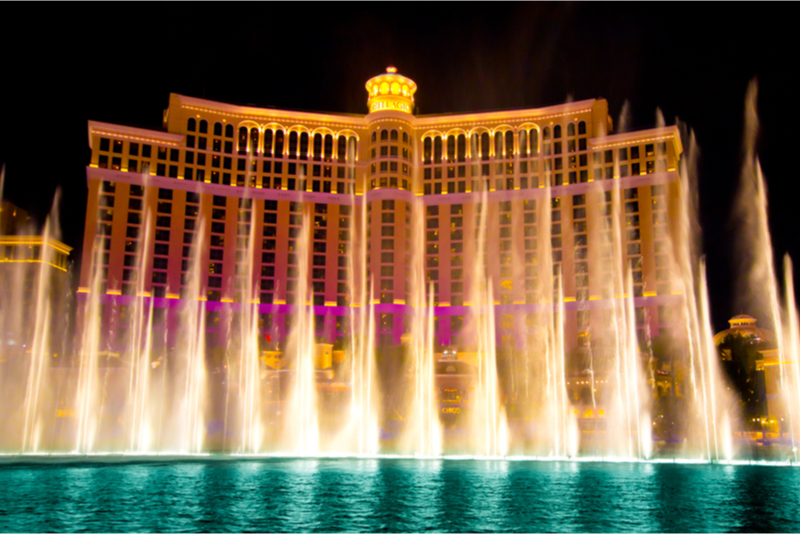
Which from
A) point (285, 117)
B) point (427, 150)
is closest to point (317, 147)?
point (285, 117)

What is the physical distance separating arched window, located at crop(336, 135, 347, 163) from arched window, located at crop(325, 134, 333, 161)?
979 mm

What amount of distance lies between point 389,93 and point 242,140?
75.9 feet

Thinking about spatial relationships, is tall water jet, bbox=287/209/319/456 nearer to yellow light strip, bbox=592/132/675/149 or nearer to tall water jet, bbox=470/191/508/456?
tall water jet, bbox=470/191/508/456

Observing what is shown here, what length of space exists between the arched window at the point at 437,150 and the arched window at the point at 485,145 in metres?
6.48

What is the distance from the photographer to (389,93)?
10244 centimetres

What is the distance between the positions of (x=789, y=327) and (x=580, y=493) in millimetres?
37476

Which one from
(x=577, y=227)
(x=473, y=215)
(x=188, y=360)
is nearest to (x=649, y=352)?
(x=577, y=227)

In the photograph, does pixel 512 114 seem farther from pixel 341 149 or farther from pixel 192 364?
pixel 192 364

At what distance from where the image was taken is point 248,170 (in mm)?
99500

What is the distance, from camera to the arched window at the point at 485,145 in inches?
4040

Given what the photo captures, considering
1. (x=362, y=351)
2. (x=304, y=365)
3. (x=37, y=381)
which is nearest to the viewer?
(x=37, y=381)

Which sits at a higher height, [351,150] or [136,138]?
[351,150]

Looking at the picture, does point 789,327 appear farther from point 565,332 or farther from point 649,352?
point 565,332

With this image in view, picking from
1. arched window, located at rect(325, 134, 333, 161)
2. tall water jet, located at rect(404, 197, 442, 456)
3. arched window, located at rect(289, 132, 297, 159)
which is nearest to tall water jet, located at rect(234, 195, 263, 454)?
arched window, located at rect(289, 132, 297, 159)
